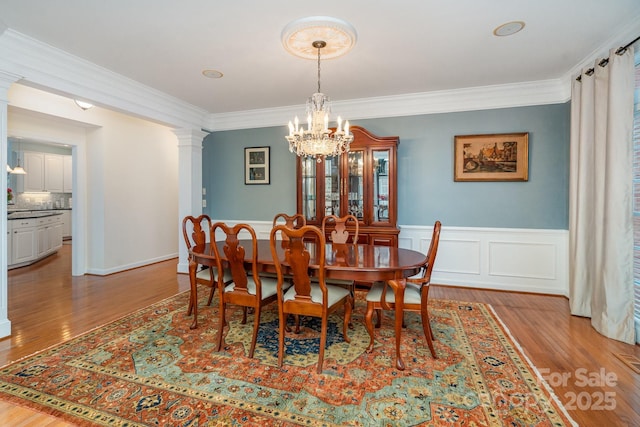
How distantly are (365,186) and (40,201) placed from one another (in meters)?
8.55

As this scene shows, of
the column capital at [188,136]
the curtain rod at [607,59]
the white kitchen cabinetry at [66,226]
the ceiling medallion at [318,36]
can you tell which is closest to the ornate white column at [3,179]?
the column capital at [188,136]

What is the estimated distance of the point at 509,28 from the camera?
2.56 meters

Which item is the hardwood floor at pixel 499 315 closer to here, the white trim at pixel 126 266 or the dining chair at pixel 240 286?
the white trim at pixel 126 266

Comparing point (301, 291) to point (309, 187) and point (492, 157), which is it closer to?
point (309, 187)

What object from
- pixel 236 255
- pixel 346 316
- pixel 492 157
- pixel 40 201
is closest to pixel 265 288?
pixel 236 255

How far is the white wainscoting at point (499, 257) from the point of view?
149 inches

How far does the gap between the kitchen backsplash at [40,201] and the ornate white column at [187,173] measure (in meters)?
4.87

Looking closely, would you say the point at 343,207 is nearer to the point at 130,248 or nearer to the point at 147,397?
the point at 147,397

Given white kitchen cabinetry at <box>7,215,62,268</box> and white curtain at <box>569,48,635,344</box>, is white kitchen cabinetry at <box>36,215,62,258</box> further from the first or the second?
white curtain at <box>569,48,635,344</box>

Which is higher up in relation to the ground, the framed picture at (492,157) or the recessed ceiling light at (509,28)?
the recessed ceiling light at (509,28)

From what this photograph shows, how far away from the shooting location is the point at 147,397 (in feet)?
6.04

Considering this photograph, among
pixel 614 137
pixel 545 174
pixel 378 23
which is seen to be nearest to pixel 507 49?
pixel 614 137

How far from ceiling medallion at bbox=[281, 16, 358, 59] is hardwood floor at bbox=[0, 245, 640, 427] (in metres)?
2.83

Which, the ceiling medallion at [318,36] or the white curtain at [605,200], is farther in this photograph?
the white curtain at [605,200]
